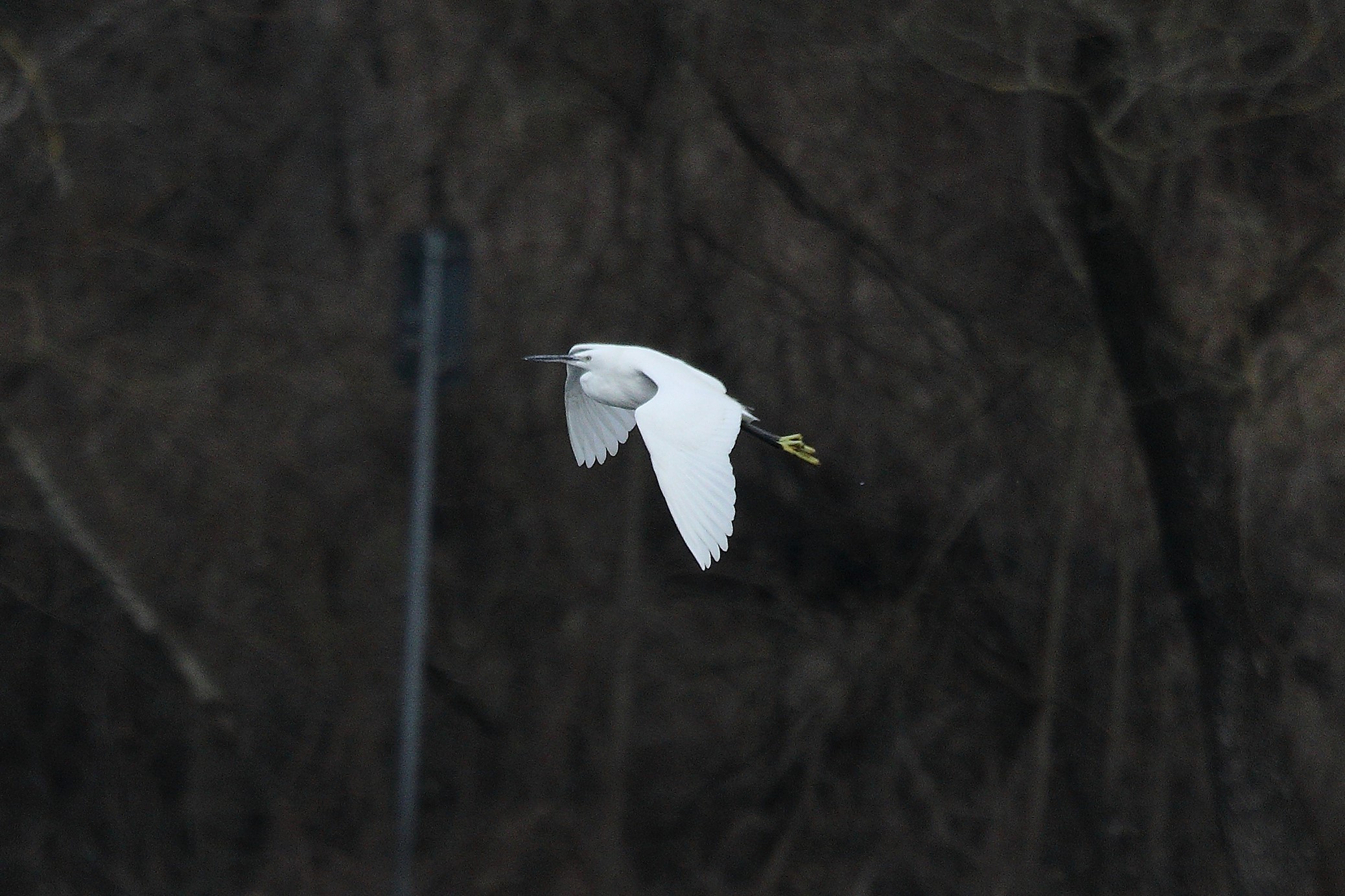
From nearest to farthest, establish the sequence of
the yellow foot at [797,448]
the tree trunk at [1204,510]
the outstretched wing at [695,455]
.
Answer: the outstretched wing at [695,455] < the yellow foot at [797,448] < the tree trunk at [1204,510]

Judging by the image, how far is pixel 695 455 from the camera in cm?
353

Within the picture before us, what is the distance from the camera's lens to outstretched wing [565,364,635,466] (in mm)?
4340

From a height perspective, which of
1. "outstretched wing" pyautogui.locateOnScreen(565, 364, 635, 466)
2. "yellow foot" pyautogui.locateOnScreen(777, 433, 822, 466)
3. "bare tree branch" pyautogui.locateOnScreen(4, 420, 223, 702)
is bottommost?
"bare tree branch" pyautogui.locateOnScreen(4, 420, 223, 702)

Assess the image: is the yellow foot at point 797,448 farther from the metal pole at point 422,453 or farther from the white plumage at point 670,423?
the metal pole at point 422,453

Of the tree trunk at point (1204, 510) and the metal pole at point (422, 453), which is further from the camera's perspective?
the tree trunk at point (1204, 510)

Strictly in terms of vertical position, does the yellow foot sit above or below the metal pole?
above

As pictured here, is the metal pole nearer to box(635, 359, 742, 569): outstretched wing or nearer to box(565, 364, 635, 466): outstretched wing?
box(635, 359, 742, 569): outstretched wing

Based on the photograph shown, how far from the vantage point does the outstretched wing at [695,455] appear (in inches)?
131

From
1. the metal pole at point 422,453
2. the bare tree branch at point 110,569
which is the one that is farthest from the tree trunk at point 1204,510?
the bare tree branch at point 110,569

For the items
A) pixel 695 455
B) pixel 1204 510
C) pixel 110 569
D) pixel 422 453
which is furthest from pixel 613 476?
pixel 695 455

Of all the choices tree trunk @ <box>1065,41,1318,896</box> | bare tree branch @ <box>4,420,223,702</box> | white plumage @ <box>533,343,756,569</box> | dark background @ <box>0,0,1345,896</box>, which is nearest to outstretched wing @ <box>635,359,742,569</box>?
white plumage @ <box>533,343,756,569</box>

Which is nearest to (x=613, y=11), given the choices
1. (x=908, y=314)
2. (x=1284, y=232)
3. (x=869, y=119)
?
(x=869, y=119)

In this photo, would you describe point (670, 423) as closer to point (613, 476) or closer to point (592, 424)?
point (592, 424)

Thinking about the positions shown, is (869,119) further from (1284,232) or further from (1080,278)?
(1284,232)
